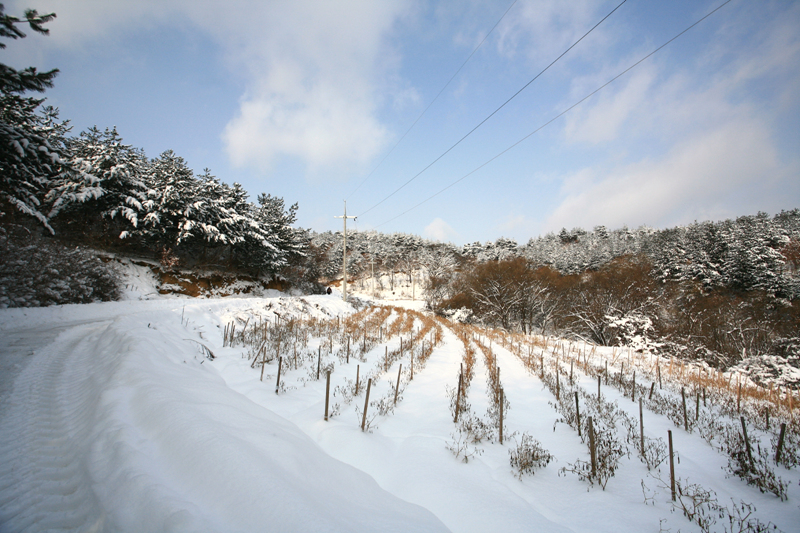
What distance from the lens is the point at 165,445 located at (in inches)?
117

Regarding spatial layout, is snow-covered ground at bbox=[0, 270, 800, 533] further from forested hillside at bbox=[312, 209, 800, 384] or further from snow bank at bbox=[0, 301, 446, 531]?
forested hillside at bbox=[312, 209, 800, 384]

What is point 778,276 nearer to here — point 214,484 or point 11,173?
point 214,484

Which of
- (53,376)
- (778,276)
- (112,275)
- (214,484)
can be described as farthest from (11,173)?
(778,276)

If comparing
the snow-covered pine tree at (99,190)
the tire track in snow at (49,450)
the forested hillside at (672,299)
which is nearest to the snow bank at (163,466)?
the tire track in snow at (49,450)

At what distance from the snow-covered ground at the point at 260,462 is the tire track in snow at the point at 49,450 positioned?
2cm

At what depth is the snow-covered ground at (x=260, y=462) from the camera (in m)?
2.39

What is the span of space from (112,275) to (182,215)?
8162 mm

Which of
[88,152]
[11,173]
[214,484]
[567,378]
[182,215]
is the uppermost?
[88,152]

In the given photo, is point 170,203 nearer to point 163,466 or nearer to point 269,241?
point 269,241

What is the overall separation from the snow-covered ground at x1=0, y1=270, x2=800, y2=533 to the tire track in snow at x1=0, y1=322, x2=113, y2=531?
0.05 ft

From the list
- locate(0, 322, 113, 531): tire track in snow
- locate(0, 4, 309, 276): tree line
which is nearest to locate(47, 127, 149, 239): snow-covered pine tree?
locate(0, 4, 309, 276): tree line

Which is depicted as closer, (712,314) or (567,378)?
(567,378)

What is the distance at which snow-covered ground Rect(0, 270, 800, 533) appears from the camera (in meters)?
2.39

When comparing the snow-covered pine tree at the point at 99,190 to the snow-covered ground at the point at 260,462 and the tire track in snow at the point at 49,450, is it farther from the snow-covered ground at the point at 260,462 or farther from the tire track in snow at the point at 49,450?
the tire track in snow at the point at 49,450
